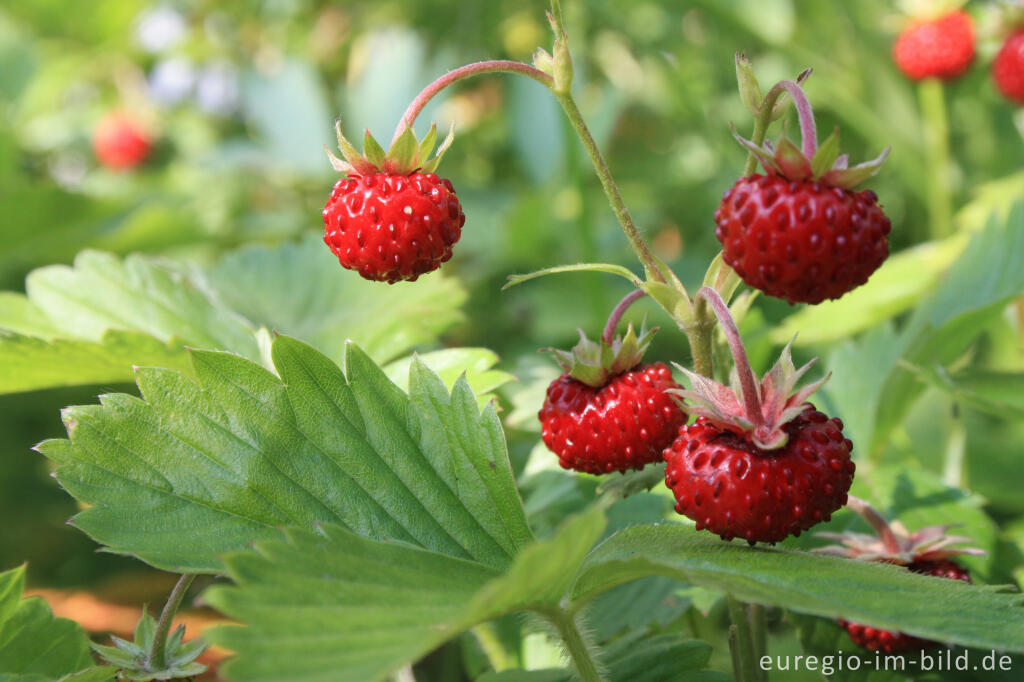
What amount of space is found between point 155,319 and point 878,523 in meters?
0.81

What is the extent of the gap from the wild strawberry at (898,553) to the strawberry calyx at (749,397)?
200mm

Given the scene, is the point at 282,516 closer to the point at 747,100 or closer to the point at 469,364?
the point at 469,364

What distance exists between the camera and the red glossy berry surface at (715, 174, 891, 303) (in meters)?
0.60

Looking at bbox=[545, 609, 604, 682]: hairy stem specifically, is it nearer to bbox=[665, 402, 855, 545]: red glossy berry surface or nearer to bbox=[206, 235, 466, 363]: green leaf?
bbox=[665, 402, 855, 545]: red glossy berry surface

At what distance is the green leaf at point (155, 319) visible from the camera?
93 centimetres

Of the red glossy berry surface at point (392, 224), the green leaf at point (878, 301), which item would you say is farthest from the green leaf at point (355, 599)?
the green leaf at point (878, 301)

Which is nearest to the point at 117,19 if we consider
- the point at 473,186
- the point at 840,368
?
the point at 473,186

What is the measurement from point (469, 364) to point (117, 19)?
7.58 feet

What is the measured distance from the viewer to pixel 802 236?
60 cm

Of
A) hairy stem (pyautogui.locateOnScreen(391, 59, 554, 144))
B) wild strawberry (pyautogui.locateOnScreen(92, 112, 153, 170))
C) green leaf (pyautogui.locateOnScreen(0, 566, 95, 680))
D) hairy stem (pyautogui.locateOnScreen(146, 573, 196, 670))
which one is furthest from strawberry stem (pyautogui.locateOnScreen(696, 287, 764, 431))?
wild strawberry (pyautogui.locateOnScreen(92, 112, 153, 170))

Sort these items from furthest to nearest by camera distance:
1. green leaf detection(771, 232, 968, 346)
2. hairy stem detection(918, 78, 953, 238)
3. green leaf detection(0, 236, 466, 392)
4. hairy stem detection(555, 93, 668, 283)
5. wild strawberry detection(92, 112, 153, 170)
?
wild strawberry detection(92, 112, 153, 170), hairy stem detection(918, 78, 953, 238), green leaf detection(771, 232, 968, 346), green leaf detection(0, 236, 466, 392), hairy stem detection(555, 93, 668, 283)

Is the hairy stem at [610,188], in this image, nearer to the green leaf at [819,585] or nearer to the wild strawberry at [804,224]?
the wild strawberry at [804,224]

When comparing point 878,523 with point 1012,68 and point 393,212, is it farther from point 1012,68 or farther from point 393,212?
point 1012,68

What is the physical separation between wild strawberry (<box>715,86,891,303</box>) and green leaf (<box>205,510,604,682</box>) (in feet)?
0.68
